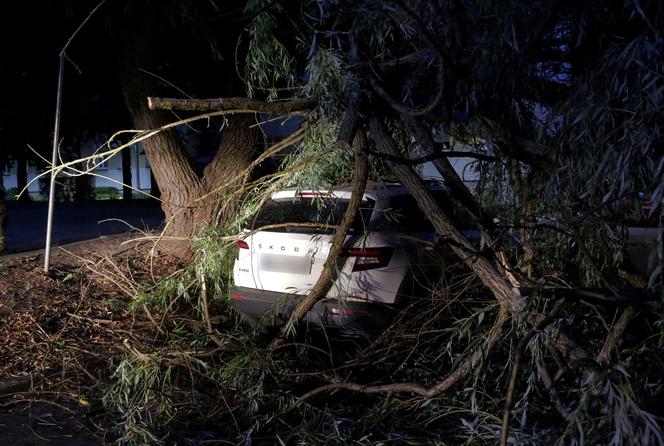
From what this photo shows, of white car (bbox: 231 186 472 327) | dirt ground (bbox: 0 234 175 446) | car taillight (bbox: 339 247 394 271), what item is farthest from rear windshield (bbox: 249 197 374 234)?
dirt ground (bbox: 0 234 175 446)

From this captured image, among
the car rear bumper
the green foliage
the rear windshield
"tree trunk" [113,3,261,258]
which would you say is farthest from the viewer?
"tree trunk" [113,3,261,258]

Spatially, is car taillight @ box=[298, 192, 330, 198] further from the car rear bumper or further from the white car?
the car rear bumper

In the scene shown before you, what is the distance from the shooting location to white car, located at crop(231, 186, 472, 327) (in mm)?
6176

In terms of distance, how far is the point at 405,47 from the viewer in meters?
6.26

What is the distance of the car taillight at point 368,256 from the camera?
6188 mm

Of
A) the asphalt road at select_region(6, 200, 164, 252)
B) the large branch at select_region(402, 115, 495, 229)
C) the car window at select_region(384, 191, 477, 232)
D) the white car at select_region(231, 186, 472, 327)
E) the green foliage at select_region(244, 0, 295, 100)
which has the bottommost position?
the asphalt road at select_region(6, 200, 164, 252)

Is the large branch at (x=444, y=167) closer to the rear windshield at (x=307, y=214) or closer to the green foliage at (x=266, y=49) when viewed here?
the rear windshield at (x=307, y=214)

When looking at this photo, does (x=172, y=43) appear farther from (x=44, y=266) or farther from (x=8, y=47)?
(x=44, y=266)

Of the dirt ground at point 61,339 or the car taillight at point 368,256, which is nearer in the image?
the dirt ground at point 61,339

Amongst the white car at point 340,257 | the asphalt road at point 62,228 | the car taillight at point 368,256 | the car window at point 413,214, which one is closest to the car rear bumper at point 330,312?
the white car at point 340,257

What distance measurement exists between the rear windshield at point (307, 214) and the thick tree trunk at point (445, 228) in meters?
0.67

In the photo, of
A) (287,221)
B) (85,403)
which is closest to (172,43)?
(287,221)

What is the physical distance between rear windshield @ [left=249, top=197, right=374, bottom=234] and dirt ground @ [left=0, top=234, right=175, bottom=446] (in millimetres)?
1663

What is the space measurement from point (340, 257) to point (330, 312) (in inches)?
19.6
